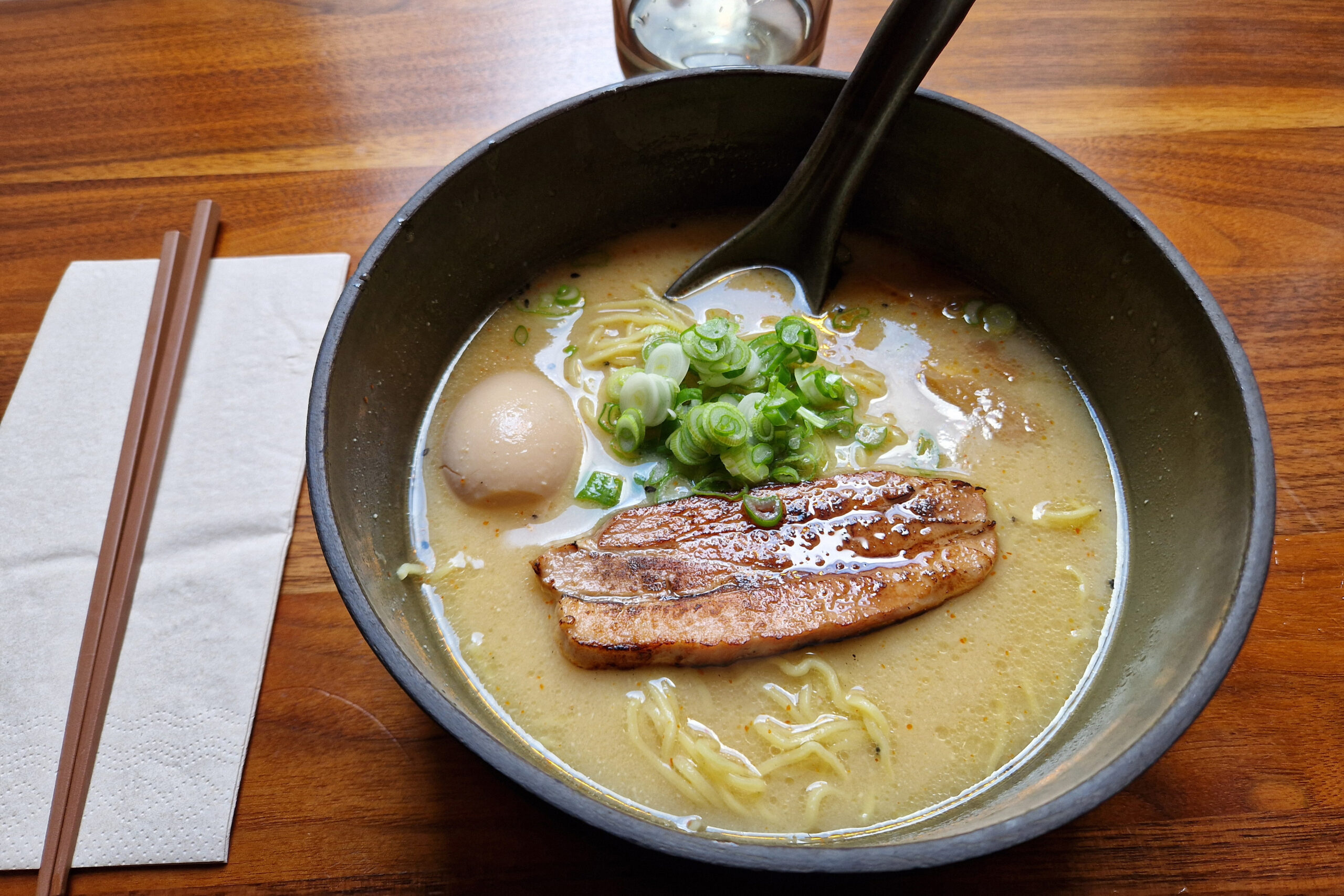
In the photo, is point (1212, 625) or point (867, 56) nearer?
point (1212, 625)

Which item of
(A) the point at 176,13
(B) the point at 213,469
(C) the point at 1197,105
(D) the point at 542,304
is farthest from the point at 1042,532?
(A) the point at 176,13

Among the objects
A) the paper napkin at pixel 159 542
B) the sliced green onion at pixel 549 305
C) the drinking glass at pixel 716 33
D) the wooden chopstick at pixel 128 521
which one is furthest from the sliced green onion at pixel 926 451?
the wooden chopstick at pixel 128 521

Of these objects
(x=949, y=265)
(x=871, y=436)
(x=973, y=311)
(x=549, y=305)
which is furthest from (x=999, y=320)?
(x=549, y=305)

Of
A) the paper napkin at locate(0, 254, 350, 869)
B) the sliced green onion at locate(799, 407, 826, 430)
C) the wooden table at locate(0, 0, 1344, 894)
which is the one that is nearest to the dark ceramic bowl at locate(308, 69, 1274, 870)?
the wooden table at locate(0, 0, 1344, 894)

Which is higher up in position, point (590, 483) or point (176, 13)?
point (176, 13)

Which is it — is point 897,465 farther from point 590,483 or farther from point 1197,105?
point 1197,105

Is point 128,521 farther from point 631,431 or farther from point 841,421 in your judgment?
point 841,421

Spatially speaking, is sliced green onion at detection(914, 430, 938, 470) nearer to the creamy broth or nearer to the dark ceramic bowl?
the creamy broth
